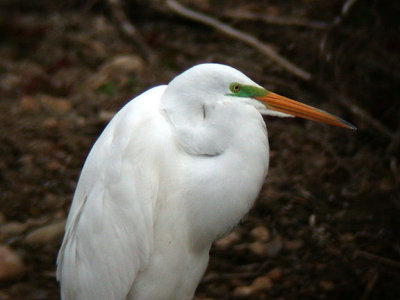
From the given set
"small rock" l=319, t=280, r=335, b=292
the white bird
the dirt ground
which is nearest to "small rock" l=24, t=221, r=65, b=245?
the dirt ground

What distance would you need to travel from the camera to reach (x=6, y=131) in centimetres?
413

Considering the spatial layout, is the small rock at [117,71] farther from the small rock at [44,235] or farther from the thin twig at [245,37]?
the small rock at [44,235]

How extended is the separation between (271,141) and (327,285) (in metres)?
1.21

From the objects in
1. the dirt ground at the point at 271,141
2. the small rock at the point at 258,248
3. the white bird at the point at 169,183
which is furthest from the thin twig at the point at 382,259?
the white bird at the point at 169,183

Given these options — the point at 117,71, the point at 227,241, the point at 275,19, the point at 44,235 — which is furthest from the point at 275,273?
the point at 117,71

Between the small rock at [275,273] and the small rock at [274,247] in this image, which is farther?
the small rock at [274,247]

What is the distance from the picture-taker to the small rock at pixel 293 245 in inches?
121

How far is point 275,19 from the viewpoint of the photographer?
4.23 metres

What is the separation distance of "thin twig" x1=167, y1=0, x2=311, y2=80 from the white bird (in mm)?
1568

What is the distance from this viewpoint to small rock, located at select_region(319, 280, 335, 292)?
2848mm

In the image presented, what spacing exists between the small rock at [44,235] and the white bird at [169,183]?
1.00m

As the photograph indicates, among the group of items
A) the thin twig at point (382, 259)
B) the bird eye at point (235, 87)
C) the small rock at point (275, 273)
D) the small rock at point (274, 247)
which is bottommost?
the small rock at point (275, 273)

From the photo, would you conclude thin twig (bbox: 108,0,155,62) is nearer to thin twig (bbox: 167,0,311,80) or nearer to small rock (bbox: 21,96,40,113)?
thin twig (bbox: 167,0,311,80)

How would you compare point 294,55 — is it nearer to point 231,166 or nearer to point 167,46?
point 167,46
